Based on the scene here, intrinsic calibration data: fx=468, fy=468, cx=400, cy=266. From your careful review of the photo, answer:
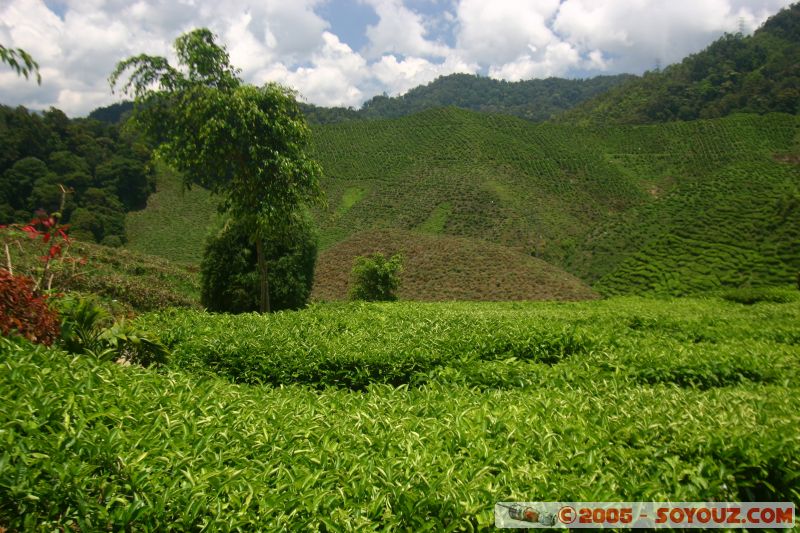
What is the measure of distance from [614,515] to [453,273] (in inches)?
735

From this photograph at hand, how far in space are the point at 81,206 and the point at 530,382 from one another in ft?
151

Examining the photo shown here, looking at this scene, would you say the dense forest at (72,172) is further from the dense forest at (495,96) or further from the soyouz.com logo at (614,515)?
the dense forest at (495,96)

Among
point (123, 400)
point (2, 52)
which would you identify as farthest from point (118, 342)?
point (2, 52)

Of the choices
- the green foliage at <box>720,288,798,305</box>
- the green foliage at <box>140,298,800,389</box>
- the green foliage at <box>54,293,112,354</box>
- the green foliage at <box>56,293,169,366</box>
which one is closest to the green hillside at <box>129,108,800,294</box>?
the green foliage at <box>720,288,798,305</box>

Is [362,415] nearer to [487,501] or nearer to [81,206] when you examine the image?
[487,501]

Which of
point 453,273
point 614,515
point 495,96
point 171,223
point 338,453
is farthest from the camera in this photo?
point 495,96

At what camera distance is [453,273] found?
813 inches

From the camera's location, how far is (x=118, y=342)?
4.74 m

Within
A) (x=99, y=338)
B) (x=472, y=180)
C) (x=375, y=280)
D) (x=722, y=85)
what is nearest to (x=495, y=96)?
(x=722, y=85)

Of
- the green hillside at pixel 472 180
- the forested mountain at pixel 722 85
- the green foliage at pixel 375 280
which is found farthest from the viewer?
the forested mountain at pixel 722 85

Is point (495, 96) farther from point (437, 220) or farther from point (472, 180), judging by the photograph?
point (437, 220)

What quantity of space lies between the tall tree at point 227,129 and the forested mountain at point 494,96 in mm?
121463

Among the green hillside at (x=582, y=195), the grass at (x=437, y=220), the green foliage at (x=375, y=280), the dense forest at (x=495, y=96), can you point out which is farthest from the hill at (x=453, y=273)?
Answer: the dense forest at (x=495, y=96)

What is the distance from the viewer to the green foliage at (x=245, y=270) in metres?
11.9
